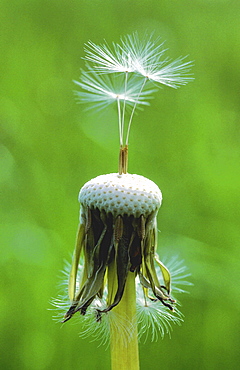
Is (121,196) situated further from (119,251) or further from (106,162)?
(106,162)

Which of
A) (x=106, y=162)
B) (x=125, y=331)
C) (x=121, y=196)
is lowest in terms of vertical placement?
(x=125, y=331)

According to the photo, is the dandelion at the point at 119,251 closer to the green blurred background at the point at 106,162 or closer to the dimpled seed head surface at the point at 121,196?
the dimpled seed head surface at the point at 121,196

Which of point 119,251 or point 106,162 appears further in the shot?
point 106,162

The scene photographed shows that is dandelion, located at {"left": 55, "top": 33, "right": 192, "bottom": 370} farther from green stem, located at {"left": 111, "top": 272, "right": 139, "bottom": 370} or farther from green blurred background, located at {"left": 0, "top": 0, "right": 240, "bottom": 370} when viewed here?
green blurred background, located at {"left": 0, "top": 0, "right": 240, "bottom": 370}

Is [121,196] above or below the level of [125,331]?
above

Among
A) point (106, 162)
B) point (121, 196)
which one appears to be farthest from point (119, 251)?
point (106, 162)

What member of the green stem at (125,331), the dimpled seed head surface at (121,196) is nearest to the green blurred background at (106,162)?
the green stem at (125,331)

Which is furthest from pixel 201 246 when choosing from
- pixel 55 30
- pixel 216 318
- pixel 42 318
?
pixel 55 30
